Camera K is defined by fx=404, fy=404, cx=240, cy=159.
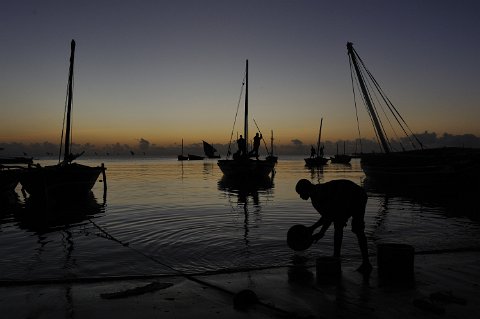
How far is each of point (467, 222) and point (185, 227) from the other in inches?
381

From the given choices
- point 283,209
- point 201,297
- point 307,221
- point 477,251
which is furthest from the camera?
point 283,209

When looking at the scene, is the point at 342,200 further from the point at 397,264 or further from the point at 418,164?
the point at 418,164

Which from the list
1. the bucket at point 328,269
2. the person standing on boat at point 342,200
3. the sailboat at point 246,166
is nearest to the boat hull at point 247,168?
the sailboat at point 246,166

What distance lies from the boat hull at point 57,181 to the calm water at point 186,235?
173 cm

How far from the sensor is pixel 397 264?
6.86 m

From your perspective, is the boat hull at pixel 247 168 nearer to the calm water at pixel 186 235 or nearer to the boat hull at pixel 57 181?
the boat hull at pixel 57 181

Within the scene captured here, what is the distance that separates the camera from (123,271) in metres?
8.10

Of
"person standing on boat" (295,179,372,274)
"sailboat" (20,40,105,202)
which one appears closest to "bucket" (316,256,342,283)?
"person standing on boat" (295,179,372,274)

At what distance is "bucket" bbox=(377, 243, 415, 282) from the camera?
6.82 m

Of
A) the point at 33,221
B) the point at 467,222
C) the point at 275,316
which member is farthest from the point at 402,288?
the point at 33,221

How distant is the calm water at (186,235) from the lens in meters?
8.67

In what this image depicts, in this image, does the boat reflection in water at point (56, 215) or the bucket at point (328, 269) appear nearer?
the bucket at point (328, 269)

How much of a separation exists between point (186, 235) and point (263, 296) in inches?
246

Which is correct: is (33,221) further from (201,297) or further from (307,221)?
(201,297)
